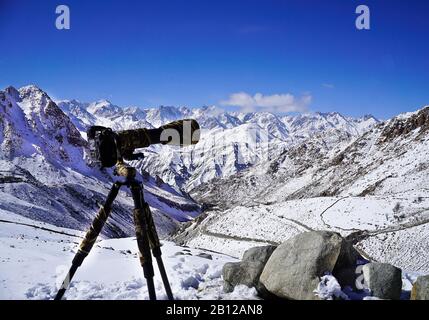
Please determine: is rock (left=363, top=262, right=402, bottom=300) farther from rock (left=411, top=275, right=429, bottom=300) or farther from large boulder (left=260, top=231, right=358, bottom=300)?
large boulder (left=260, top=231, right=358, bottom=300)

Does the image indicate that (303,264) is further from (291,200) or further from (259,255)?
(291,200)

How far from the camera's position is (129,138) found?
568cm

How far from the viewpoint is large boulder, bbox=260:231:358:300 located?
9180mm

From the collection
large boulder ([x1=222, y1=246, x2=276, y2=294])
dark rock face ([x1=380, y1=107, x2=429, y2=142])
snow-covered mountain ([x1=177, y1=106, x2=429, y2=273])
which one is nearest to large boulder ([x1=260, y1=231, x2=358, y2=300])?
large boulder ([x1=222, y1=246, x2=276, y2=294])

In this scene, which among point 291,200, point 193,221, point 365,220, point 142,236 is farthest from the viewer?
point 193,221

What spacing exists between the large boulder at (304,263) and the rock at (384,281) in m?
0.74

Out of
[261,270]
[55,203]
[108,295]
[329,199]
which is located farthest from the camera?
[55,203]

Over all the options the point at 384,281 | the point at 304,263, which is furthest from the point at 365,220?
the point at 304,263

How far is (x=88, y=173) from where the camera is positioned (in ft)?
594

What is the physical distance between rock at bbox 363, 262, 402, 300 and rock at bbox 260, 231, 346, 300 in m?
0.76

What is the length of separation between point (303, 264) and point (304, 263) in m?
0.03

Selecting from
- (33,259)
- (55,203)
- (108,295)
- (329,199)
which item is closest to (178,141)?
(108,295)
